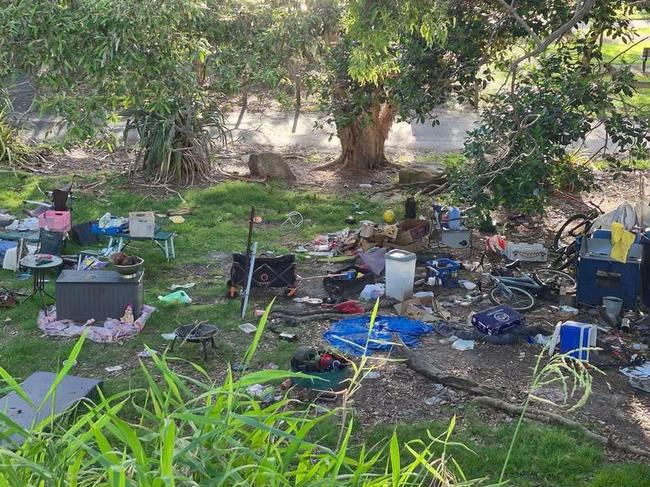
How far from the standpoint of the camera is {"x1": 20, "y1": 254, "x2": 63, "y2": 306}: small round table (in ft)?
29.8

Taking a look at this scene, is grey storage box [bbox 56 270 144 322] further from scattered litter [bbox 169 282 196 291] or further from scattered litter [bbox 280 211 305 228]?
scattered litter [bbox 280 211 305 228]

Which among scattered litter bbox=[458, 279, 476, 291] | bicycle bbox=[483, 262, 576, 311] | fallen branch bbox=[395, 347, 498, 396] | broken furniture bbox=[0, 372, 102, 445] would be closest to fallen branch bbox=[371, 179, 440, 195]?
scattered litter bbox=[458, 279, 476, 291]

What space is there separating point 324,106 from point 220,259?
3.98 metres

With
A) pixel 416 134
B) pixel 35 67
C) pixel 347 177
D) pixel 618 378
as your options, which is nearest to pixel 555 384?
pixel 618 378

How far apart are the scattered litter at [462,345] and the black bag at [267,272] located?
2205 mm

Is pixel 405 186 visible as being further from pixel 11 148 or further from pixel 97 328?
pixel 11 148

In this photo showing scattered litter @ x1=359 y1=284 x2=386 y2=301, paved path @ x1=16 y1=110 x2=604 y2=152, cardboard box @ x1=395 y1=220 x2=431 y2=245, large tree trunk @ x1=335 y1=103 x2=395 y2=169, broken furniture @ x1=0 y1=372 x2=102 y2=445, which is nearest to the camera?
broken furniture @ x1=0 y1=372 x2=102 y2=445

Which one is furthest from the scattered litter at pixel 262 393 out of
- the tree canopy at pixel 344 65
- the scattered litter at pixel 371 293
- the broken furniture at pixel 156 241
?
the broken furniture at pixel 156 241

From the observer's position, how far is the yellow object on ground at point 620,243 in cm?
873

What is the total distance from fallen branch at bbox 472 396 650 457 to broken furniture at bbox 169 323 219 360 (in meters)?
2.53

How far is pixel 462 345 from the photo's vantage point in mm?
8141

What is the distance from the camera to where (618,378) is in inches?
295

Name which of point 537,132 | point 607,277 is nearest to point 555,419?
point 607,277

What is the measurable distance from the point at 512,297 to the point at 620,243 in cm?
131
